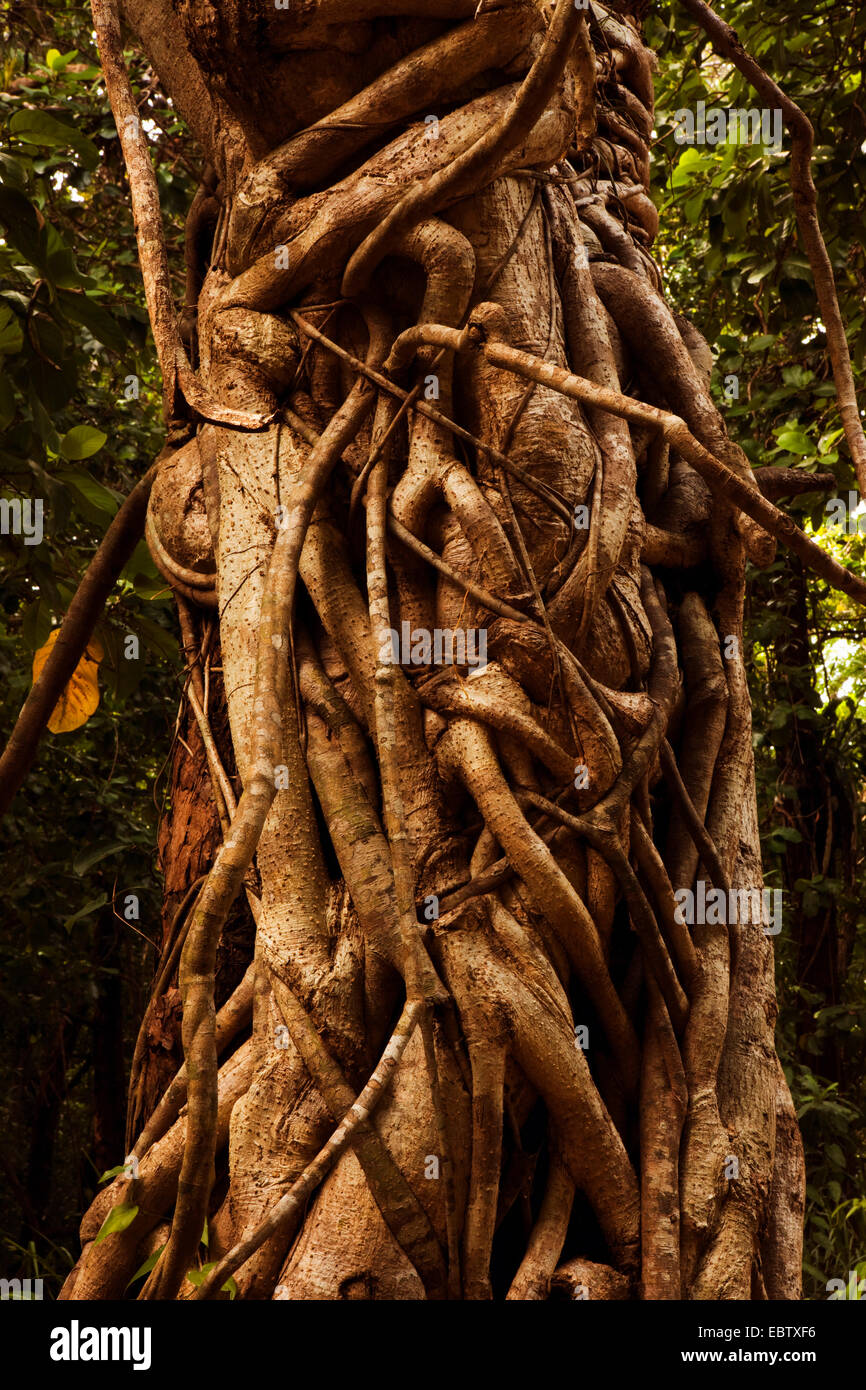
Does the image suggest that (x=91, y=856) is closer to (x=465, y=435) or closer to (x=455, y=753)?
(x=455, y=753)

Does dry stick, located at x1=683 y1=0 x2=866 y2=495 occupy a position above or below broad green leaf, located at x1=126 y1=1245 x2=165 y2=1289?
above

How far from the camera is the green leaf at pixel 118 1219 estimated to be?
7.07 feet

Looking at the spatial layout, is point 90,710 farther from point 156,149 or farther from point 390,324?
point 156,149

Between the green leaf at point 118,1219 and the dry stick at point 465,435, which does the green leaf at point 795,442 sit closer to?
the dry stick at point 465,435

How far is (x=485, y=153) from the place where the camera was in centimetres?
220

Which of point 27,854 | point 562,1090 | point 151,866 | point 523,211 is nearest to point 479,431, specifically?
point 523,211

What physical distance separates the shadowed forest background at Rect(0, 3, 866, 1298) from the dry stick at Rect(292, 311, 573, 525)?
1.99 feet

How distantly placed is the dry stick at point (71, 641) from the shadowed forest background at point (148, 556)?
0.16 feet

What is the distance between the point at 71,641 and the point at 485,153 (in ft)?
4.30

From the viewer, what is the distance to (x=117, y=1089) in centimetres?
621

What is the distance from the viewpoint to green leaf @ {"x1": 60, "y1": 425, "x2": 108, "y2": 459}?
2.79m

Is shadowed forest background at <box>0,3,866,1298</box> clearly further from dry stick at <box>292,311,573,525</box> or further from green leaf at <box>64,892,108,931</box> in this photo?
dry stick at <box>292,311,573,525</box>

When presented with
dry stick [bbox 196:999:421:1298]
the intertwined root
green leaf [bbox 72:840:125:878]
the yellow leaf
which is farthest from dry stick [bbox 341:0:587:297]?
green leaf [bbox 72:840:125:878]

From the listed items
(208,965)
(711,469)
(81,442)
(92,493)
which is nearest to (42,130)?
(81,442)
